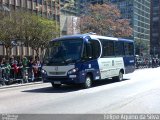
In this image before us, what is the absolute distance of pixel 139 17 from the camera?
132m

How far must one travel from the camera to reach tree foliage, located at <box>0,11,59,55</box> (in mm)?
34312

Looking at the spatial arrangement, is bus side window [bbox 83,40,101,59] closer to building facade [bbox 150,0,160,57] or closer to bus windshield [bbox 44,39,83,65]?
bus windshield [bbox 44,39,83,65]

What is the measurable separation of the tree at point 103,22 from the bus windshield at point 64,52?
3203 cm

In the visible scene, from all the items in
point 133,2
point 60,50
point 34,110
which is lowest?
point 34,110

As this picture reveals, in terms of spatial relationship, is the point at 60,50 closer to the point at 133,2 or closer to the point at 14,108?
the point at 14,108

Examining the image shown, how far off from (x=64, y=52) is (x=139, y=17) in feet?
384

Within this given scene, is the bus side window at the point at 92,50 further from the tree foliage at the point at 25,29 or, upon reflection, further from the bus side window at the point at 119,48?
the tree foliage at the point at 25,29

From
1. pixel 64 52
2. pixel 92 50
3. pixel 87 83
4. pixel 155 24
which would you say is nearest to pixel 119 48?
pixel 92 50

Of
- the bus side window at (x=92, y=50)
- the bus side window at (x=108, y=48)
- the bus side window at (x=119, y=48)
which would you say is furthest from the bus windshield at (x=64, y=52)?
the bus side window at (x=119, y=48)

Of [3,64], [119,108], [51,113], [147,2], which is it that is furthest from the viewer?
[147,2]

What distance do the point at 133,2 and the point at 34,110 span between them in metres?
115

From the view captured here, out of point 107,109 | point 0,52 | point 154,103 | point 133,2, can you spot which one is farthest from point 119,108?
point 133,2

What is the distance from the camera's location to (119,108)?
1130cm

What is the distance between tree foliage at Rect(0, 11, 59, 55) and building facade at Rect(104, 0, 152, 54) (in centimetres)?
7418
